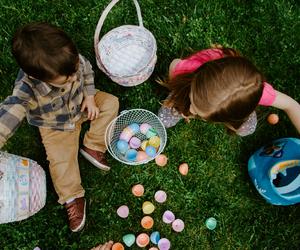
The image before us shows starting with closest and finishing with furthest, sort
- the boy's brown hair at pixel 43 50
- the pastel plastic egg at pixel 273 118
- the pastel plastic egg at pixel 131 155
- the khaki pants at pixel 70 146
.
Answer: the boy's brown hair at pixel 43 50 < the khaki pants at pixel 70 146 < the pastel plastic egg at pixel 131 155 < the pastel plastic egg at pixel 273 118

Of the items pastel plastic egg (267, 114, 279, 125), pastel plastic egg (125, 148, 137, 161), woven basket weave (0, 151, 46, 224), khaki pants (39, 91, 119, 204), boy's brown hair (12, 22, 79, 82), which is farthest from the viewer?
pastel plastic egg (267, 114, 279, 125)

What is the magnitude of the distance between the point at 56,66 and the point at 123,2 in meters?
0.96

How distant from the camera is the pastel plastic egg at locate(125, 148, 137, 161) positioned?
8.51 feet

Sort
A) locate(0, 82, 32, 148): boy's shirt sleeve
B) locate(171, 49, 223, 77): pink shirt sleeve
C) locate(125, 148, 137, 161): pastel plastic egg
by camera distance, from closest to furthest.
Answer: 1. locate(0, 82, 32, 148): boy's shirt sleeve
2. locate(171, 49, 223, 77): pink shirt sleeve
3. locate(125, 148, 137, 161): pastel plastic egg

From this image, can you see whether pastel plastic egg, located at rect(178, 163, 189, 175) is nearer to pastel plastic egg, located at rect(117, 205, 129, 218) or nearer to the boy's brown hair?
pastel plastic egg, located at rect(117, 205, 129, 218)

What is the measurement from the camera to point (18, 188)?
2.20m

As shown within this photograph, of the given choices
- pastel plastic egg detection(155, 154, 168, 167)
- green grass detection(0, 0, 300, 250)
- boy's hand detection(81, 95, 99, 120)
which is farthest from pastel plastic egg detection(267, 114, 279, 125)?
boy's hand detection(81, 95, 99, 120)

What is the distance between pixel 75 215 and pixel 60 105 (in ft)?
1.94

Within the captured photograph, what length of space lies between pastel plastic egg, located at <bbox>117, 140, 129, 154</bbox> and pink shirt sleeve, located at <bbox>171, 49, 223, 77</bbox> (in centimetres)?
45

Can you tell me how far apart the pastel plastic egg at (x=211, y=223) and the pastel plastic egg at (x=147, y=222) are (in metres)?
0.29

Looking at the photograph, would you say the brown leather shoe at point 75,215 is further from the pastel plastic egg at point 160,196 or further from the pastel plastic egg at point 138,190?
the pastel plastic egg at point 160,196

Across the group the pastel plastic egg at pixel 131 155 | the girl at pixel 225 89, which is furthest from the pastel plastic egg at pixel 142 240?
the girl at pixel 225 89

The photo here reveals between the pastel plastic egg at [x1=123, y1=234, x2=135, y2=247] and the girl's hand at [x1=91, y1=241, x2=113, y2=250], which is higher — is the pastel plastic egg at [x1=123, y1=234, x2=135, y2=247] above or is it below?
above

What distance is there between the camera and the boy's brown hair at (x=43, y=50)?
190 centimetres
